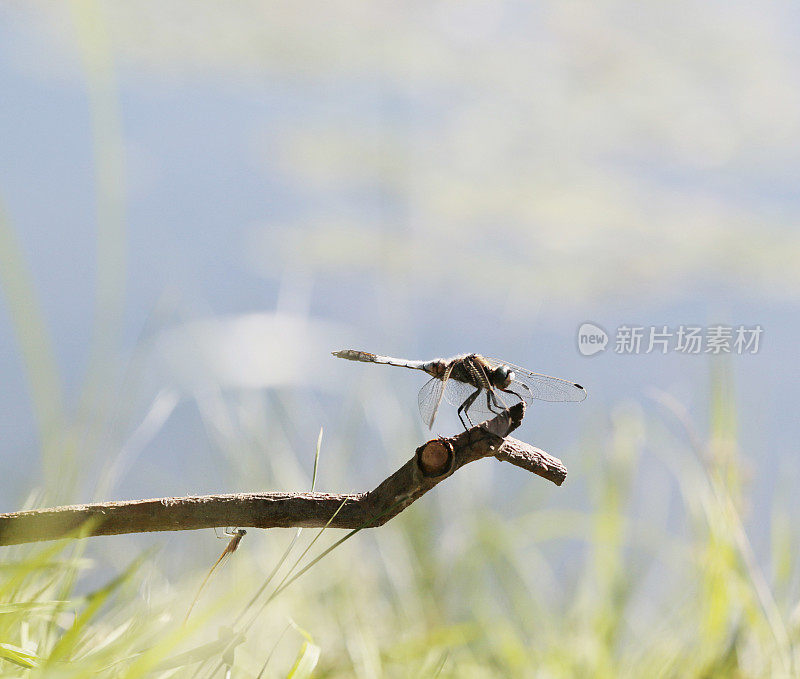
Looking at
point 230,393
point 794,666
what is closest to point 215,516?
point 794,666

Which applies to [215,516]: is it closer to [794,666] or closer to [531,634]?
[794,666]

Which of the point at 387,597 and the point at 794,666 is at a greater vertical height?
the point at 794,666

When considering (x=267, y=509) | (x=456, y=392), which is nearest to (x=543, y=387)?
(x=456, y=392)

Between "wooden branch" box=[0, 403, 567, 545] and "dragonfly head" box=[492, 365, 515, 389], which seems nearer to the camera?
"wooden branch" box=[0, 403, 567, 545]

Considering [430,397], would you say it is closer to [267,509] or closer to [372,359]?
[372,359]

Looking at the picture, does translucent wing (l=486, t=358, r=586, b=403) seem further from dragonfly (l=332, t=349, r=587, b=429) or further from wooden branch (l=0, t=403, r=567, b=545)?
wooden branch (l=0, t=403, r=567, b=545)

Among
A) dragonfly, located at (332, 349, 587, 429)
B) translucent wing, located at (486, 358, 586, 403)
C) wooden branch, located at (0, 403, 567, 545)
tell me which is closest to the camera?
wooden branch, located at (0, 403, 567, 545)

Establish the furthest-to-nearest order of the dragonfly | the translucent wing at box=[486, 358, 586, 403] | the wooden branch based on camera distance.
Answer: the translucent wing at box=[486, 358, 586, 403]
the dragonfly
the wooden branch

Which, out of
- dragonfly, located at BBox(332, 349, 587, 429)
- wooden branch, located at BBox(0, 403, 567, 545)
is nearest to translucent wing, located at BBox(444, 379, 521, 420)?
dragonfly, located at BBox(332, 349, 587, 429)
